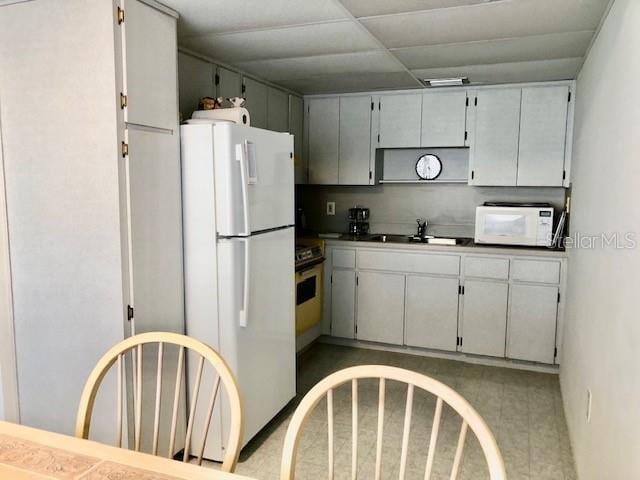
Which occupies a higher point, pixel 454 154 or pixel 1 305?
pixel 454 154

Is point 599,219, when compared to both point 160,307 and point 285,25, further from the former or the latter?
point 160,307

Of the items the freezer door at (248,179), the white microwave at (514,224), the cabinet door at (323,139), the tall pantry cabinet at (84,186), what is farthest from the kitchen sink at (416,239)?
the tall pantry cabinet at (84,186)

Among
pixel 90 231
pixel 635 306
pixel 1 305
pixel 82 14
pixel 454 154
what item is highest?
pixel 82 14

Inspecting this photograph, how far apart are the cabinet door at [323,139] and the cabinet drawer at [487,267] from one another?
4.57ft

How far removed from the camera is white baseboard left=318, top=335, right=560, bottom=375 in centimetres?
390

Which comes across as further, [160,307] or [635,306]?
[160,307]

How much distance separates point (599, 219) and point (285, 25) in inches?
69.8

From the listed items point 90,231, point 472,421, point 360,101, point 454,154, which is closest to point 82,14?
point 90,231

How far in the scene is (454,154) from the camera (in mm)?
4473

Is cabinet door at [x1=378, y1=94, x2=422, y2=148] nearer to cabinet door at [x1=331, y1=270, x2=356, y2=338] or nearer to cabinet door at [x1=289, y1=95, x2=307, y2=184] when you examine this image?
cabinet door at [x1=289, y1=95, x2=307, y2=184]

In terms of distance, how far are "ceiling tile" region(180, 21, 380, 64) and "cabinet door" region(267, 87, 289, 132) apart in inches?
30.2

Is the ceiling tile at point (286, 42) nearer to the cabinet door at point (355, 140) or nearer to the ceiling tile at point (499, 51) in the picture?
the ceiling tile at point (499, 51)

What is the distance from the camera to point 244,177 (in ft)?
8.11

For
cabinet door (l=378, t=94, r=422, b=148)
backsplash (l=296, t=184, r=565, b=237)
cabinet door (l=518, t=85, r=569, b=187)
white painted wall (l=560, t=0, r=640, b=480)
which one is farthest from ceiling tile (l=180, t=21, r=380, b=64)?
backsplash (l=296, t=184, r=565, b=237)
